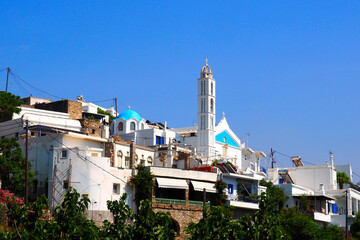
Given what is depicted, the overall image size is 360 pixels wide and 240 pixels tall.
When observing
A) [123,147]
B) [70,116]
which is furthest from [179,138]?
[123,147]

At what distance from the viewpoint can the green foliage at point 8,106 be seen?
5362 cm

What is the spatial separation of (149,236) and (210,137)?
41.9 metres

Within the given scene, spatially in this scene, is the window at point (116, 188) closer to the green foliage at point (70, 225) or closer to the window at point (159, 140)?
the green foliage at point (70, 225)

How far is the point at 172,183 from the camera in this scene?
4369 centimetres

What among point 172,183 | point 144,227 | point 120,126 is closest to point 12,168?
point 172,183

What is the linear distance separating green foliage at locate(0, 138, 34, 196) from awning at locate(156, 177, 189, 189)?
9.51 metres

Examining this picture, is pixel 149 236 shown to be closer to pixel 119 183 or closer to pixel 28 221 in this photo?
pixel 28 221

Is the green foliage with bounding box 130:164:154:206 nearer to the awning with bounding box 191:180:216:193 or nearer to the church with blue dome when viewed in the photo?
the awning with bounding box 191:180:216:193

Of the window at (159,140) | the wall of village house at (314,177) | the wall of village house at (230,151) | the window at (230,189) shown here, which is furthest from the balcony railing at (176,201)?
the wall of village house at (230,151)

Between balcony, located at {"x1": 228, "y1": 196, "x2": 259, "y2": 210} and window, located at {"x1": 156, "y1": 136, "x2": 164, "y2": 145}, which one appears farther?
window, located at {"x1": 156, "y1": 136, "x2": 164, "y2": 145}

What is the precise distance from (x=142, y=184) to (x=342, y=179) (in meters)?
33.4

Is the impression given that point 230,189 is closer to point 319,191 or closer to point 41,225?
point 319,191

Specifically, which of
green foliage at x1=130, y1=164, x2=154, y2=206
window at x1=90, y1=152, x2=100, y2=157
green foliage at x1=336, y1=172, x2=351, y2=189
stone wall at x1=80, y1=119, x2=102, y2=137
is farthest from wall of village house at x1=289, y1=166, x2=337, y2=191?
window at x1=90, y1=152, x2=100, y2=157

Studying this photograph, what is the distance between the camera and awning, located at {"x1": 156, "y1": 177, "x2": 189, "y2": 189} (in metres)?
43.2
